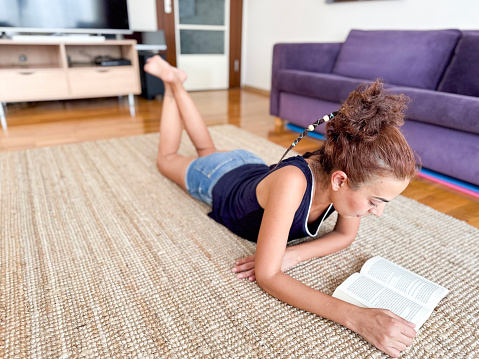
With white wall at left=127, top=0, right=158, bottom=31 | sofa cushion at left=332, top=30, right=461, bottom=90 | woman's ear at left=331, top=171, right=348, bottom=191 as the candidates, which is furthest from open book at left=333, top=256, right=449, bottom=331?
white wall at left=127, top=0, right=158, bottom=31

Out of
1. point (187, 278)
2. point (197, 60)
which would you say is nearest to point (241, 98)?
point (197, 60)

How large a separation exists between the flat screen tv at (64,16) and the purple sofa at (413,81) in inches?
66.5

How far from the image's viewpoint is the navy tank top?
0.90m

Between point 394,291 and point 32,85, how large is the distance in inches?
114

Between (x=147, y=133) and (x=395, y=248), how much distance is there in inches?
70.2

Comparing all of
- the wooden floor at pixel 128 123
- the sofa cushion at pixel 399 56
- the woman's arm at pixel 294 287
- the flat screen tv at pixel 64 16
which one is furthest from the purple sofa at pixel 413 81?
the flat screen tv at pixel 64 16

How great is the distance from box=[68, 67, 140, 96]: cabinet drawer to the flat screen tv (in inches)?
21.4

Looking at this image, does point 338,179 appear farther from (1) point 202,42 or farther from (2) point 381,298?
(1) point 202,42

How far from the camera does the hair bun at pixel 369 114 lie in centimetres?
70

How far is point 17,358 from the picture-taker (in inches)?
27.4

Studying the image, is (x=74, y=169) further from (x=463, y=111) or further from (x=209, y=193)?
(x=463, y=111)

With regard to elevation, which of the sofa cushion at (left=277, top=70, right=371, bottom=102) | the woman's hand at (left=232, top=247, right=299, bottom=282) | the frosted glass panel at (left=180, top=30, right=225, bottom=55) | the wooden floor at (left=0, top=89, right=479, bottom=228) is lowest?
the woman's hand at (left=232, top=247, right=299, bottom=282)

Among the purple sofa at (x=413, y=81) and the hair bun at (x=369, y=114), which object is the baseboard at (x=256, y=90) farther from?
the hair bun at (x=369, y=114)

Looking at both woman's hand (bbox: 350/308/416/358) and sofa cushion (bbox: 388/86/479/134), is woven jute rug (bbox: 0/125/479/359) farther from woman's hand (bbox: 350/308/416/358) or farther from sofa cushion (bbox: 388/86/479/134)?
sofa cushion (bbox: 388/86/479/134)
